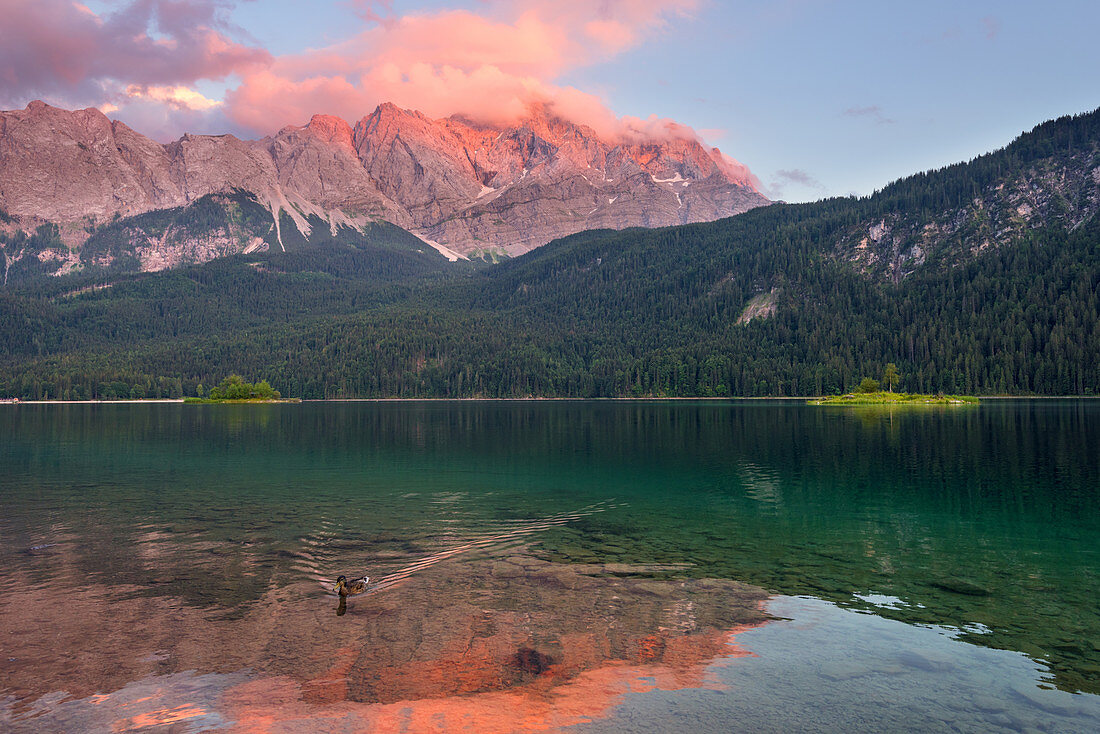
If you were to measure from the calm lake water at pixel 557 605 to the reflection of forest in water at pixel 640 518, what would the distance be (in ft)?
0.75

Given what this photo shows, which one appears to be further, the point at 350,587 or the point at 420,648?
the point at 350,587

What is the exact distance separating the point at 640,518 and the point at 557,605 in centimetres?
1609

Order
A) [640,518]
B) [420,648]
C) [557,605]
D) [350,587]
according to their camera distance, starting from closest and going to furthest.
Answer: [420,648], [557,605], [350,587], [640,518]

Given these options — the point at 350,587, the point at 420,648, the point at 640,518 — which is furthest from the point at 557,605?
the point at 640,518

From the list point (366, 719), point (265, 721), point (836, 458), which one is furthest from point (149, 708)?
point (836, 458)

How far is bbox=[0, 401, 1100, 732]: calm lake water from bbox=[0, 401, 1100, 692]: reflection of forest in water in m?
0.23

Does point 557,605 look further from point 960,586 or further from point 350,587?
point 960,586

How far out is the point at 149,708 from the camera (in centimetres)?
1448

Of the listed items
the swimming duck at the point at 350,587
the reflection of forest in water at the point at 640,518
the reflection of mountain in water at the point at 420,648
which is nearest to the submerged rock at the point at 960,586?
the reflection of forest in water at the point at 640,518

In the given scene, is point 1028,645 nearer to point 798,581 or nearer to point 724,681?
point 798,581

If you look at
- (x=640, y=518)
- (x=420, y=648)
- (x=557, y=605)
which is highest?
(x=420, y=648)

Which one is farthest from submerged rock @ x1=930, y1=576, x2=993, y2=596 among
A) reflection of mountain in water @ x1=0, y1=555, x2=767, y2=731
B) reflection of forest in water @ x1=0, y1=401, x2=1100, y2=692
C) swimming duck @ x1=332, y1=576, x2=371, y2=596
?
swimming duck @ x1=332, y1=576, x2=371, y2=596

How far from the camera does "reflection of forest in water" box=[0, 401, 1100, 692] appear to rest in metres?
23.8

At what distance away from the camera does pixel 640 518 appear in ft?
122
